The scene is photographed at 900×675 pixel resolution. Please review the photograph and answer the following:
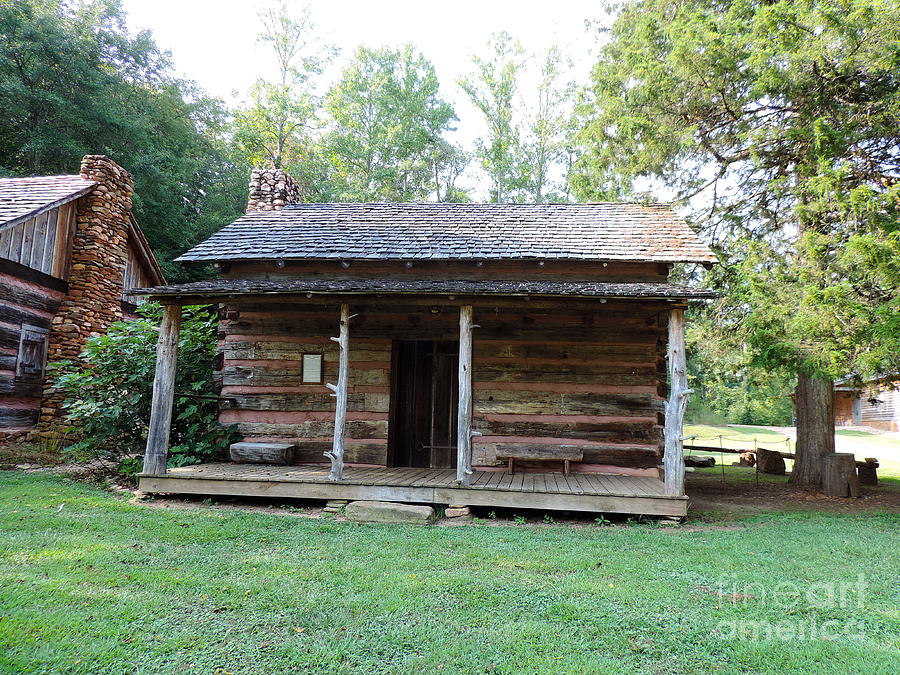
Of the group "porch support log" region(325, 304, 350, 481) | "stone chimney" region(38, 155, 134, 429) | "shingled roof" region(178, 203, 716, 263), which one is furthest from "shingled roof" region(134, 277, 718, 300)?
"stone chimney" region(38, 155, 134, 429)

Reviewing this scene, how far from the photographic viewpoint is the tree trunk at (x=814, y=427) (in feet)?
31.8

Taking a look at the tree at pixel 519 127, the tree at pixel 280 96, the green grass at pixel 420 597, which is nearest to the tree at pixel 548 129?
the tree at pixel 519 127

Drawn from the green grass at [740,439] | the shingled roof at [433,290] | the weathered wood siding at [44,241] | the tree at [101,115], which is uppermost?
the tree at [101,115]

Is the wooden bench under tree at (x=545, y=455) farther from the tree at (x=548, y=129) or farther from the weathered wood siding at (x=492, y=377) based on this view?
the tree at (x=548, y=129)

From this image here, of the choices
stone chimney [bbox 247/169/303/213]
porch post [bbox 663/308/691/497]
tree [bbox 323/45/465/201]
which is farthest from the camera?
Result: tree [bbox 323/45/465/201]

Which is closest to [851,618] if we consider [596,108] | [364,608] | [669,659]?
[669,659]

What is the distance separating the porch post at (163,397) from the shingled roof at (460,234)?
1.54 meters

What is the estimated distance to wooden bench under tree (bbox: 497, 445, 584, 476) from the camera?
8.20m

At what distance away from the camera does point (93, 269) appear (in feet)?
39.3

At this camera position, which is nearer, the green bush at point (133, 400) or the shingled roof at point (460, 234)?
the green bush at point (133, 400)

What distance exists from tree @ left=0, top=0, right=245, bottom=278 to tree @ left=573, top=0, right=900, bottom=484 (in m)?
16.6

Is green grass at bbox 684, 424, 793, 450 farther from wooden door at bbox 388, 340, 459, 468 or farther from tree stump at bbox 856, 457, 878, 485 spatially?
wooden door at bbox 388, 340, 459, 468

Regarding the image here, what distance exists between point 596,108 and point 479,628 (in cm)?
1257

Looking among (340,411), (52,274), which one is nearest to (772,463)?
(340,411)
